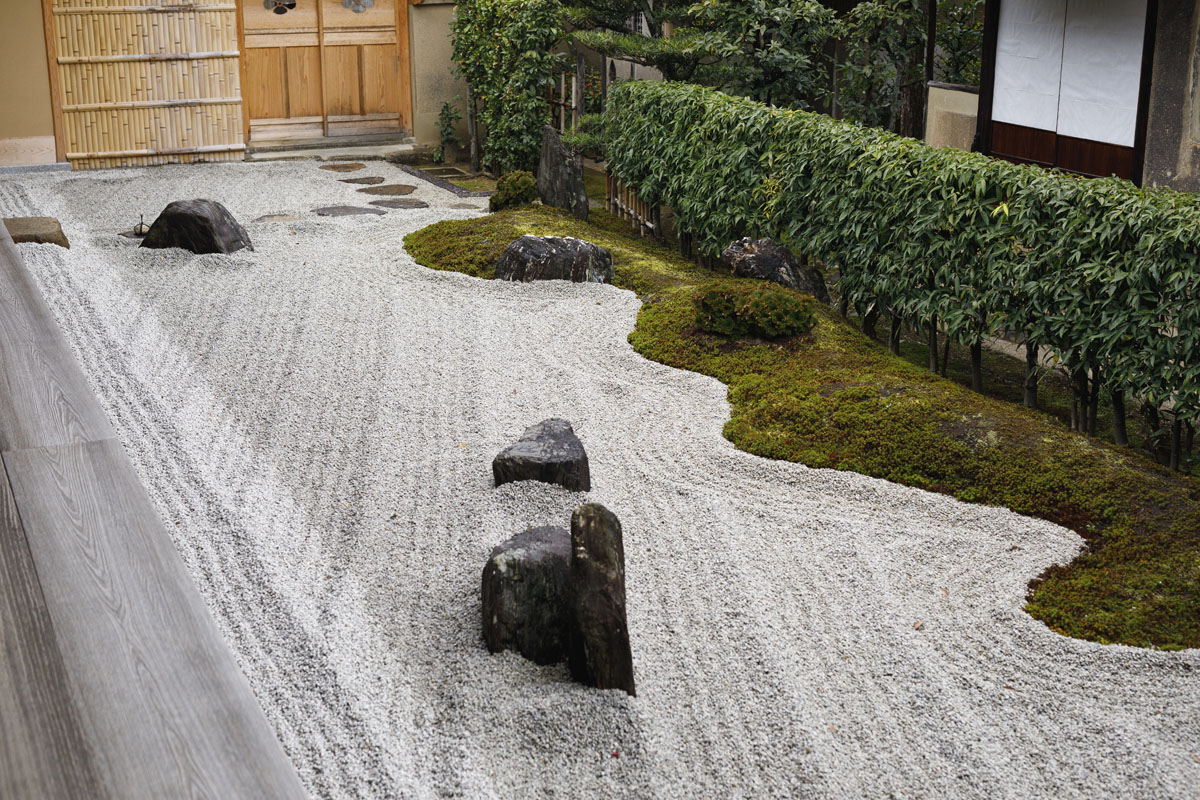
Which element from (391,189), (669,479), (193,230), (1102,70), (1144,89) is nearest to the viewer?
(669,479)

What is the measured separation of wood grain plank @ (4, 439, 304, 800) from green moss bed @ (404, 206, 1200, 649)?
137 inches

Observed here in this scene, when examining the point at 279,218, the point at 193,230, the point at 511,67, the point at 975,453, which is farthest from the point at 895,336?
the point at 511,67

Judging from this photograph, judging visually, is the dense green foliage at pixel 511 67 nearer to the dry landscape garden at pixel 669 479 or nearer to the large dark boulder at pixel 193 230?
the dry landscape garden at pixel 669 479

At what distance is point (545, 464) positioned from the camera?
5.38 meters

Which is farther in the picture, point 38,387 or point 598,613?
point 598,613

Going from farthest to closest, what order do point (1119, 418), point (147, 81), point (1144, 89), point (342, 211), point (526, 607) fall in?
point (147, 81) → point (342, 211) → point (1144, 89) → point (1119, 418) → point (526, 607)

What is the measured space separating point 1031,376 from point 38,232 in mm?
8305

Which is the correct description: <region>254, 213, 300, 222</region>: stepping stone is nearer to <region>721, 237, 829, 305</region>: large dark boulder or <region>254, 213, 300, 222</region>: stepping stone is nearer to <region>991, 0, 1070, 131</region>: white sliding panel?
<region>721, 237, 829, 305</region>: large dark boulder

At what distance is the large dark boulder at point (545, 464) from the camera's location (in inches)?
212

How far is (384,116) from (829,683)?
13.6 m

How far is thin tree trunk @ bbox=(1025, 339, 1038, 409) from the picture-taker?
21.8 ft

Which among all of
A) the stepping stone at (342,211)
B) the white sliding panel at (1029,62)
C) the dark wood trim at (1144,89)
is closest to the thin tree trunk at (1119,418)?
the dark wood trim at (1144,89)

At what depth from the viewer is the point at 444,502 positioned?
5355mm

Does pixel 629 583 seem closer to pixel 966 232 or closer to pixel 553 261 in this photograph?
pixel 966 232
